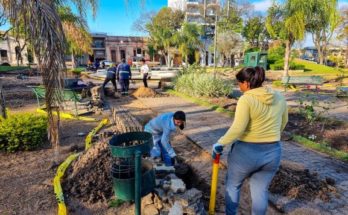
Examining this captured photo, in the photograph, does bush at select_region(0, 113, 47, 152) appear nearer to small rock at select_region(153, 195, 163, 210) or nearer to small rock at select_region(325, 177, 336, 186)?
small rock at select_region(153, 195, 163, 210)

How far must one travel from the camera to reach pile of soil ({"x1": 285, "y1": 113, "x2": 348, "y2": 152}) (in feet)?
17.8

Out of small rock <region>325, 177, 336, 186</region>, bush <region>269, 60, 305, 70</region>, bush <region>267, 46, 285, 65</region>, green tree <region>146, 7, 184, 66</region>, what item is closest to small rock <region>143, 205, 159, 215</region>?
small rock <region>325, 177, 336, 186</region>

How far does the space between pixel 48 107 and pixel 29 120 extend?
8.75ft

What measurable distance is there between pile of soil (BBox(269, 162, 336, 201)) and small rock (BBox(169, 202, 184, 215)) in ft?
4.74

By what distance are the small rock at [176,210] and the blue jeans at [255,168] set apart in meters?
0.52

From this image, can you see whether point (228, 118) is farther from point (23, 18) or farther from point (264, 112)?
point (23, 18)

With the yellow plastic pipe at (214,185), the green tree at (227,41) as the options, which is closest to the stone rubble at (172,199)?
the yellow plastic pipe at (214,185)

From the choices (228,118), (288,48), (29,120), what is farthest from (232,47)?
(29,120)

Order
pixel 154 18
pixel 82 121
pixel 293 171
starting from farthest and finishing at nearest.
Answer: pixel 154 18
pixel 82 121
pixel 293 171

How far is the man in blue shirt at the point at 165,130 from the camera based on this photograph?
349cm

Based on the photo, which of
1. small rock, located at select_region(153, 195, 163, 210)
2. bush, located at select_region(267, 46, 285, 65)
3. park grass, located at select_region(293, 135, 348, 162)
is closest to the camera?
small rock, located at select_region(153, 195, 163, 210)

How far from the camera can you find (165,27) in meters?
37.8

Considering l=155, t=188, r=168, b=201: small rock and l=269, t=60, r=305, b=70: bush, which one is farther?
l=269, t=60, r=305, b=70: bush

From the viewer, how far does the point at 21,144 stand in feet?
16.3
